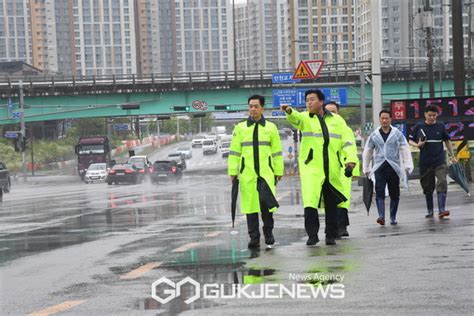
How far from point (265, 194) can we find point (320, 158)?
76cm

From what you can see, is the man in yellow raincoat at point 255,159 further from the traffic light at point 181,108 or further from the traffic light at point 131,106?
the traffic light at point 181,108

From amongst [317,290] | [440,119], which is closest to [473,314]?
[317,290]

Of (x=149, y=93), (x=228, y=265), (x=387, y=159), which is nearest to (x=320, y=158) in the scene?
(x=228, y=265)

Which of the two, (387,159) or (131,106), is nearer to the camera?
(387,159)

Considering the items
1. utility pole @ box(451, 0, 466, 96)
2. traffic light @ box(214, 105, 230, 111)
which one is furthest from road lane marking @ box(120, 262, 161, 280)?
traffic light @ box(214, 105, 230, 111)

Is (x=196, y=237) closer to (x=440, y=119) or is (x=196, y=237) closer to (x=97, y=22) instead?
(x=440, y=119)

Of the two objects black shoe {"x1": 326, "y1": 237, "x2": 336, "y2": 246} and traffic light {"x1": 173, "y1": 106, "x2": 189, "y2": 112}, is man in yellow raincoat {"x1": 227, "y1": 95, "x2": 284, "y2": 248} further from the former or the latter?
traffic light {"x1": 173, "y1": 106, "x2": 189, "y2": 112}

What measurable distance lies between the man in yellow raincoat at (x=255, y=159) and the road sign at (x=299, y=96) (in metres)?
35.6

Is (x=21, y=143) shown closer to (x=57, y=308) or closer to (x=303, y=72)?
(x=303, y=72)

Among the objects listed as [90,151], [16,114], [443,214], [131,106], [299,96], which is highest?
Answer: [299,96]

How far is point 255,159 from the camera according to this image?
10.8 meters

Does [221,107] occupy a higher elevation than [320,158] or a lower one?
higher

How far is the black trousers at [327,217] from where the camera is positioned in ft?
35.6

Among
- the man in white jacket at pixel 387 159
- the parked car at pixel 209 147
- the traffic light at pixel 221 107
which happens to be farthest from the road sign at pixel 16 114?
the man in white jacket at pixel 387 159
